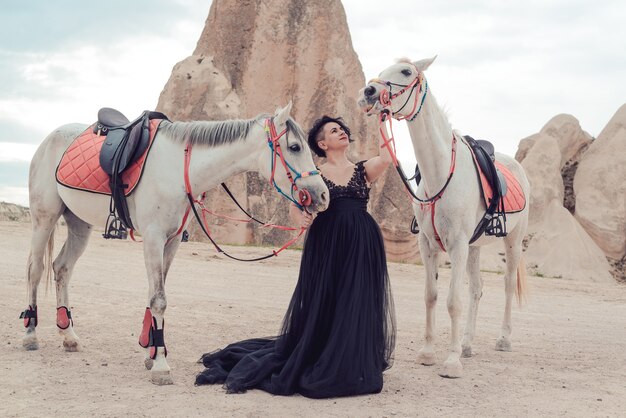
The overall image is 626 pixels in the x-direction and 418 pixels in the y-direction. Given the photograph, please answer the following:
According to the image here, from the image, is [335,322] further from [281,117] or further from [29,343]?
[29,343]

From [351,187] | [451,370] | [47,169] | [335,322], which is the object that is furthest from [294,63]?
[335,322]

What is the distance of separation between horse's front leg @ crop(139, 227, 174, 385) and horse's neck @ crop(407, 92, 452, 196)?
2.25m

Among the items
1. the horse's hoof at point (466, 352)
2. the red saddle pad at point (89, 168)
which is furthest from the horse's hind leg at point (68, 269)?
the horse's hoof at point (466, 352)

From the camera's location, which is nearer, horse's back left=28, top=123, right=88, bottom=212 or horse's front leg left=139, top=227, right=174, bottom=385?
horse's front leg left=139, top=227, right=174, bottom=385

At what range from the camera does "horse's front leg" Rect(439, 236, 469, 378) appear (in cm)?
545

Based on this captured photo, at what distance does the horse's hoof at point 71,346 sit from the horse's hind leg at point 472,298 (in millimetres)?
3713

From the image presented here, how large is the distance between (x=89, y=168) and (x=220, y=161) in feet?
4.08

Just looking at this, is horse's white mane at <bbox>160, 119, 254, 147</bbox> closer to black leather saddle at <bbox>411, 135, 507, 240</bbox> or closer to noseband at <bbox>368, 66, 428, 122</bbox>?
noseband at <bbox>368, 66, 428, 122</bbox>

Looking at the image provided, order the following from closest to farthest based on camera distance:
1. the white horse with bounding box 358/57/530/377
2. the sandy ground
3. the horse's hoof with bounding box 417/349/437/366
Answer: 1. the sandy ground
2. the white horse with bounding box 358/57/530/377
3. the horse's hoof with bounding box 417/349/437/366

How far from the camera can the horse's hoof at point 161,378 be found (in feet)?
16.0

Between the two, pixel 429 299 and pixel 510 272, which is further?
pixel 510 272

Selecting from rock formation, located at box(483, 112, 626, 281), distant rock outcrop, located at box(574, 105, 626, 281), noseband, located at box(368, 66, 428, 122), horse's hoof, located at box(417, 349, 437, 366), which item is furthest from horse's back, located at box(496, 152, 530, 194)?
distant rock outcrop, located at box(574, 105, 626, 281)

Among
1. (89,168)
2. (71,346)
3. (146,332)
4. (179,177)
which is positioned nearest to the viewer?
(179,177)

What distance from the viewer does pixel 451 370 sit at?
17.8 ft
